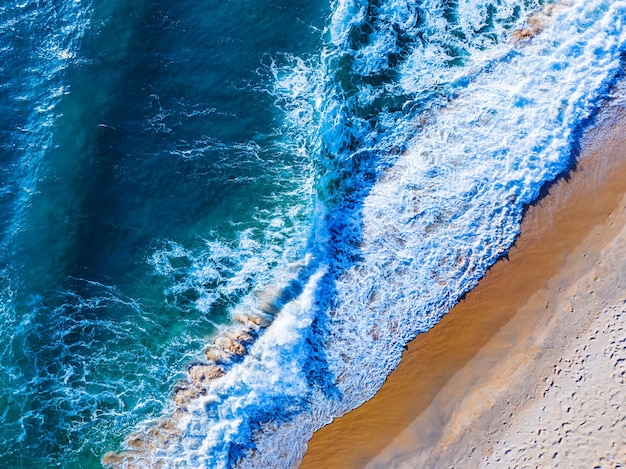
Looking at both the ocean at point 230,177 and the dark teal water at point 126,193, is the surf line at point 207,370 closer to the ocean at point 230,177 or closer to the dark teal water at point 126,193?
the ocean at point 230,177

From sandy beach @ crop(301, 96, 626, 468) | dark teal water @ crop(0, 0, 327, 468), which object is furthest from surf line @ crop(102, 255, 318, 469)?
sandy beach @ crop(301, 96, 626, 468)

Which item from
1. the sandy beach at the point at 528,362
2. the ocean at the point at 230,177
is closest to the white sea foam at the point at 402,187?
the ocean at the point at 230,177

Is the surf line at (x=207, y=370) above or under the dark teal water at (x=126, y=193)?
under

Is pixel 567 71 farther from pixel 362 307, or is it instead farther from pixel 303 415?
pixel 303 415

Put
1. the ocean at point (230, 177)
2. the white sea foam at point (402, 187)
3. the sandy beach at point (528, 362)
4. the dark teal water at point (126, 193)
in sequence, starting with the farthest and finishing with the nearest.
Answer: the dark teal water at point (126, 193)
the ocean at point (230, 177)
the white sea foam at point (402, 187)
the sandy beach at point (528, 362)

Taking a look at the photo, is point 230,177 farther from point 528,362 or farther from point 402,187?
point 528,362

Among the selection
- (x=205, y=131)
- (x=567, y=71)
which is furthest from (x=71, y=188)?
(x=567, y=71)

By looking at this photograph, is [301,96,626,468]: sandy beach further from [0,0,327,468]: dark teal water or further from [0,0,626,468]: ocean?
[0,0,327,468]: dark teal water

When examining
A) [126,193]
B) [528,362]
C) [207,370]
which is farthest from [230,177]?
[528,362]
